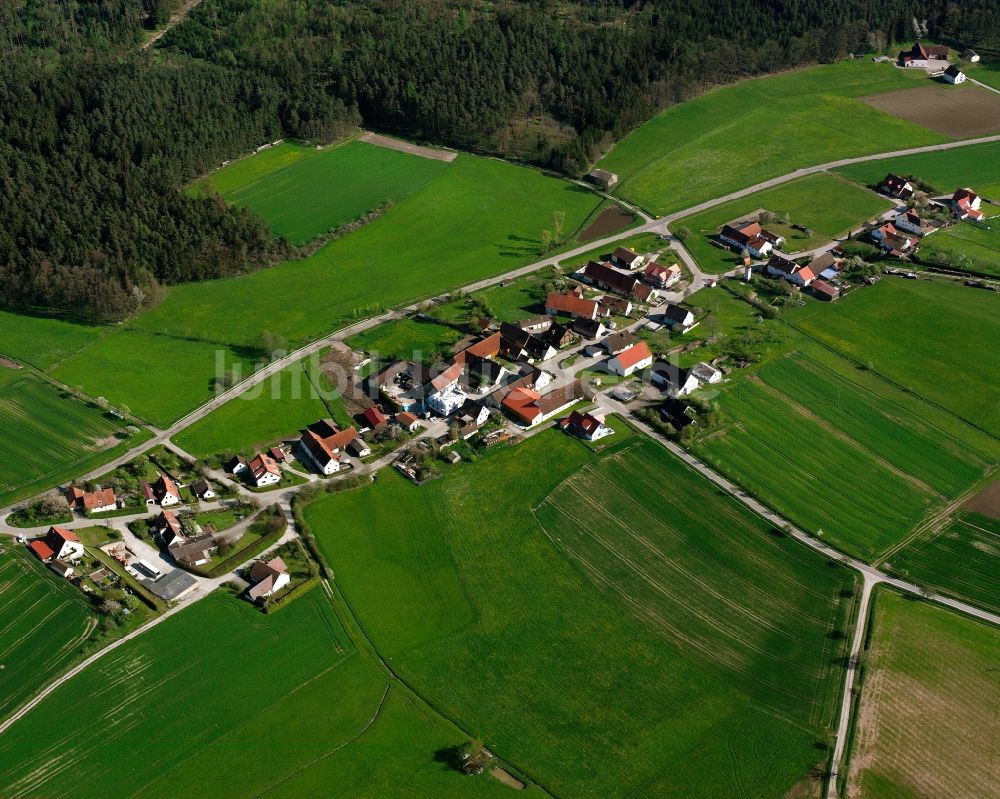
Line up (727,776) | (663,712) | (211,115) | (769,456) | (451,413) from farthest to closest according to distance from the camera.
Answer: (211,115) → (451,413) → (769,456) → (663,712) → (727,776)

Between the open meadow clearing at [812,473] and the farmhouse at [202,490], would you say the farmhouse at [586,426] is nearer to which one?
the open meadow clearing at [812,473]

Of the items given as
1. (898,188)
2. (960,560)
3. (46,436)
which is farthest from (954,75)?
(46,436)

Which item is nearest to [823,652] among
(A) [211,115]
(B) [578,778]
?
(B) [578,778]

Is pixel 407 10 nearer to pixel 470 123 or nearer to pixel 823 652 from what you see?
pixel 470 123

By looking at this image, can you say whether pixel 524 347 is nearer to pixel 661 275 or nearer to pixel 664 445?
pixel 664 445

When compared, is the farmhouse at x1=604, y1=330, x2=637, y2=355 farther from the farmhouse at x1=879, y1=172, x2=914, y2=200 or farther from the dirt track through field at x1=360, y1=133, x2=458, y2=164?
the dirt track through field at x1=360, y1=133, x2=458, y2=164
